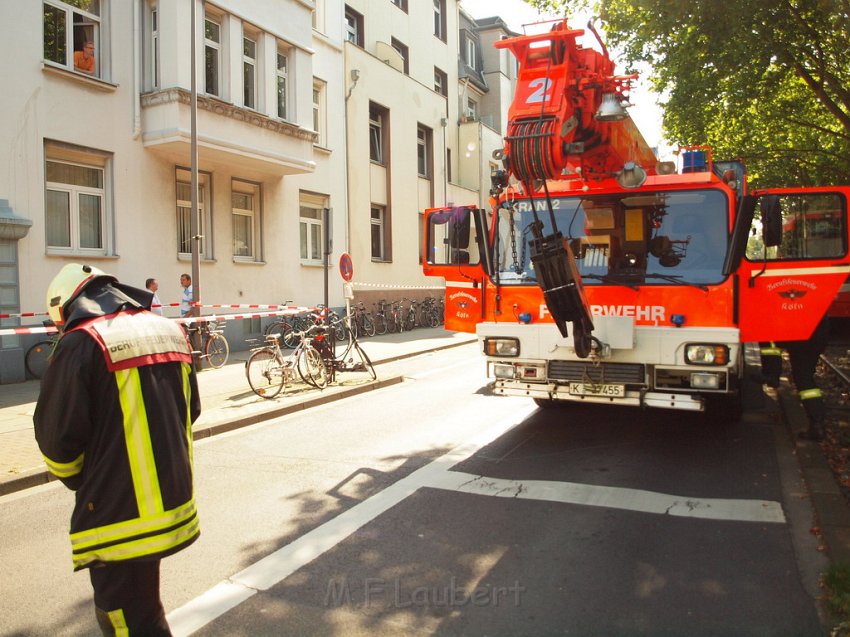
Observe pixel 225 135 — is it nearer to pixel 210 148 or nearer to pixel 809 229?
pixel 210 148

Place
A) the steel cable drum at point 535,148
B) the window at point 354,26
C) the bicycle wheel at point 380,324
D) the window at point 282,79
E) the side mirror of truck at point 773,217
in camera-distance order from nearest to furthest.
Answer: the steel cable drum at point 535,148 → the side mirror of truck at point 773,217 → the window at point 282,79 → the bicycle wheel at point 380,324 → the window at point 354,26

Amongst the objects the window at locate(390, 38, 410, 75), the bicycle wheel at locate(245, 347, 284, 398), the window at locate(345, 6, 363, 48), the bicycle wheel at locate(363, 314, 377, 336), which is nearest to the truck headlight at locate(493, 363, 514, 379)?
the bicycle wheel at locate(245, 347, 284, 398)

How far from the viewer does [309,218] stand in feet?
66.4

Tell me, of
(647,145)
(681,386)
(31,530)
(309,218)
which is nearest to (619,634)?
(681,386)

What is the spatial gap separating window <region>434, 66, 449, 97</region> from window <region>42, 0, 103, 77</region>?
17774mm

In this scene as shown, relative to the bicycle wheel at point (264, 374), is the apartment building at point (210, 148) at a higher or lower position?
higher

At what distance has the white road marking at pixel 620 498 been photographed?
16.3ft

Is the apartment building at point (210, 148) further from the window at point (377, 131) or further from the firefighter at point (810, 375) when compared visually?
the firefighter at point (810, 375)

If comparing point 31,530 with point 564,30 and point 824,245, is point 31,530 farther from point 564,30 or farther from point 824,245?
point 824,245

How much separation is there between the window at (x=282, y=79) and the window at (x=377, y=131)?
6.28m

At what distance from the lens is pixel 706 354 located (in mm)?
5984

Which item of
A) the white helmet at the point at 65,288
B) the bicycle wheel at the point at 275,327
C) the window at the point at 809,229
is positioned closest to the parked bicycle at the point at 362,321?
the bicycle wheel at the point at 275,327

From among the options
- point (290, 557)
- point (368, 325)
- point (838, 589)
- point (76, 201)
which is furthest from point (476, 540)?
point (368, 325)

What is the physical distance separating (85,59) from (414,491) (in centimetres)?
1161
